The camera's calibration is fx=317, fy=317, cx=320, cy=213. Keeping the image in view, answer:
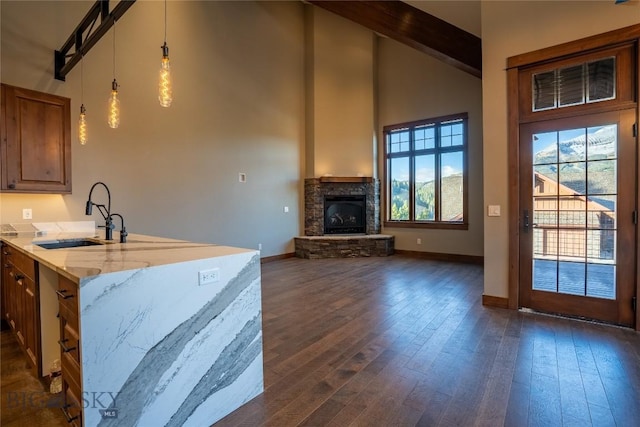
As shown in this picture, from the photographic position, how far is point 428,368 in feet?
7.24

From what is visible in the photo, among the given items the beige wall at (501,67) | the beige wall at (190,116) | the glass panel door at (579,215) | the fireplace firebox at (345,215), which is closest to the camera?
the glass panel door at (579,215)

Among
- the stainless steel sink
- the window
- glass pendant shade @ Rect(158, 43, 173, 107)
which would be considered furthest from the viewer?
the window

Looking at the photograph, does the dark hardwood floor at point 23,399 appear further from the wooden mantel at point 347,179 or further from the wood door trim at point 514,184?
the wooden mantel at point 347,179

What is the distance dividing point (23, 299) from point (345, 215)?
5.78m

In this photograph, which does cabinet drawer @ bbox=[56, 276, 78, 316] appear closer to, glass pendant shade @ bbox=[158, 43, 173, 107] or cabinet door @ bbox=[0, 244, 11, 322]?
glass pendant shade @ bbox=[158, 43, 173, 107]

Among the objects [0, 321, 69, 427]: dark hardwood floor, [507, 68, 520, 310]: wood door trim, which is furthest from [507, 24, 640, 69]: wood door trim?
[0, 321, 69, 427]: dark hardwood floor

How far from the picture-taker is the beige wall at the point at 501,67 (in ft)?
10.3

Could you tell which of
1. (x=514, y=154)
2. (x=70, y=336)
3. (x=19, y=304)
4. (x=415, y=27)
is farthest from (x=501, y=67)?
(x=19, y=304)

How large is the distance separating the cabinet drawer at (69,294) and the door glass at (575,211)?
381 cm

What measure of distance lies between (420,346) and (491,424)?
92 cm

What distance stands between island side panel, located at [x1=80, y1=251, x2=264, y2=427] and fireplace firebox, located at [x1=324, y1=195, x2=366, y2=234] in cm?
530

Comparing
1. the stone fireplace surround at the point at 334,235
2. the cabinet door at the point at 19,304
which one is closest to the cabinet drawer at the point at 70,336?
the cabinet door at the point at 19,304

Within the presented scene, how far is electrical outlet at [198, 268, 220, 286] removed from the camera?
1642mm

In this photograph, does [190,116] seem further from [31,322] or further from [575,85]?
[575,85]
